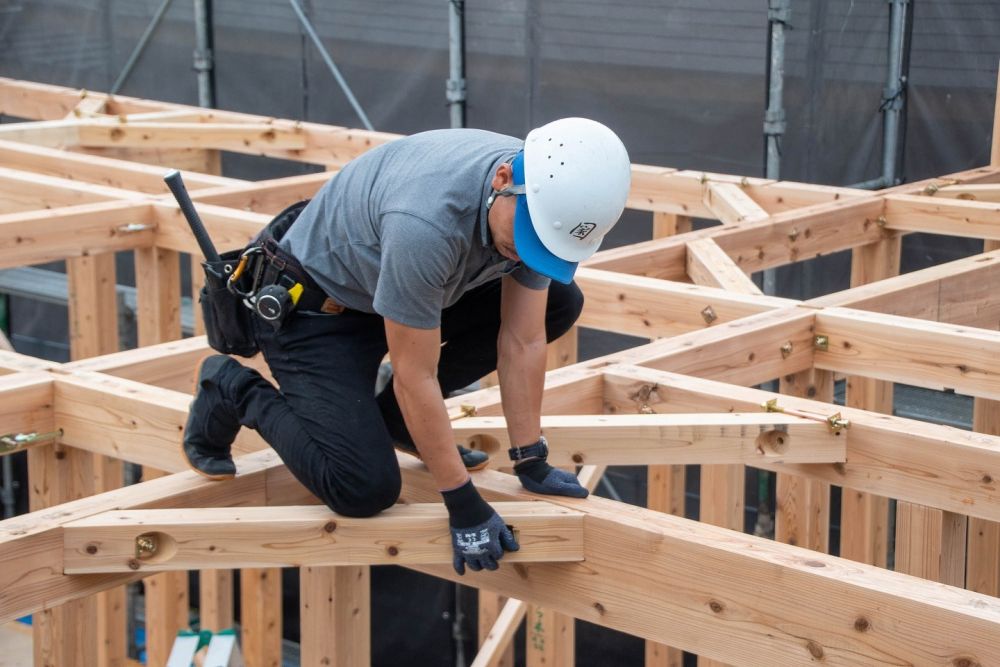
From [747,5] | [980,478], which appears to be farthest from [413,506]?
[747,5]

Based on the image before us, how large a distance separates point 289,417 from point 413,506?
35 centimetres

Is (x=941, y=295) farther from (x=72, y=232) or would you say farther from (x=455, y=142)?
(x=72, y=232)

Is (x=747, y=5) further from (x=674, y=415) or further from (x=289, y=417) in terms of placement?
(x=289, y=417)

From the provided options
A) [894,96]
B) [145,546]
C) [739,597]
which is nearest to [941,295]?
[739,597]

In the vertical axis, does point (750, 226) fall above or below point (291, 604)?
above

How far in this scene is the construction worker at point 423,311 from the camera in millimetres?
2635

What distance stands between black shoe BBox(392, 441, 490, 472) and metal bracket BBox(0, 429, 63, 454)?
1100 millimetres

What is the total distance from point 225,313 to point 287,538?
0.56 m

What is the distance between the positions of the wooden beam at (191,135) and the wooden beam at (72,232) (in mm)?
2070

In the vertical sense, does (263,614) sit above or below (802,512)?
below

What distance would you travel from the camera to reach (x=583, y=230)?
2658 mm

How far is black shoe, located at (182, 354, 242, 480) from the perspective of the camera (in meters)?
3.20

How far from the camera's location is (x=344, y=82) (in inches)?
371

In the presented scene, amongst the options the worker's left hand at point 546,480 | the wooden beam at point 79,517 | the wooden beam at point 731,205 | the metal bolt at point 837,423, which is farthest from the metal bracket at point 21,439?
the wooden beam at point 731,205
